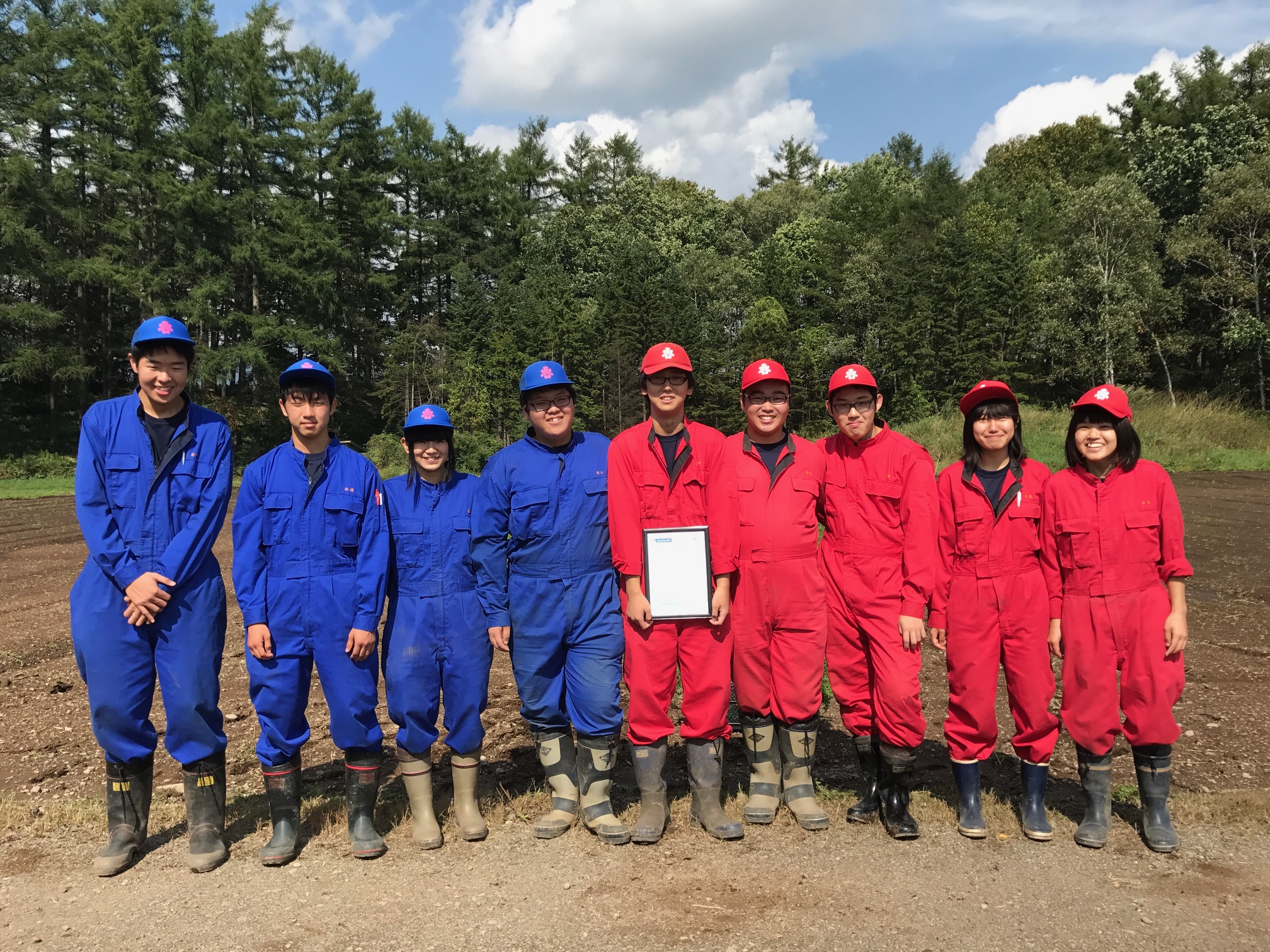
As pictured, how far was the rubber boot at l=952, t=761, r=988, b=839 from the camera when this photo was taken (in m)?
4.25

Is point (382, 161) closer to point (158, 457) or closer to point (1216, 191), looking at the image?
point (1216, 191)

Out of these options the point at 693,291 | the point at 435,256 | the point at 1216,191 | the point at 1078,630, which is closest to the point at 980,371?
the point at 1216,191

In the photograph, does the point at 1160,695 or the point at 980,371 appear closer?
the point at 1160,695

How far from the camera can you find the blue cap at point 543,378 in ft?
14.6

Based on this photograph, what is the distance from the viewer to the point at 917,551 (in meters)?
4.34

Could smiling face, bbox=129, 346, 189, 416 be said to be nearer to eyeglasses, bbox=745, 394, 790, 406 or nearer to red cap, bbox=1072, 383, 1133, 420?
eyeglasses, bbox=745, 394, 790, 406

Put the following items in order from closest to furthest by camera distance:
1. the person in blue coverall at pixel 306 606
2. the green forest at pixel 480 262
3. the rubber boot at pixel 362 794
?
the person in blue coverall at pixel 306 606 → the rubber boot at pixel 362 794 → the green forest at pixel 480 262

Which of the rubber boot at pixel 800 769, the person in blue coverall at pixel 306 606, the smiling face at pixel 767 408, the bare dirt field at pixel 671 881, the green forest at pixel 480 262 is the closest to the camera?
the bare dirt field at pixel 671 881

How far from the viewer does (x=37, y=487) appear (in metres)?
29.6

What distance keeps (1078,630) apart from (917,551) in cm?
87

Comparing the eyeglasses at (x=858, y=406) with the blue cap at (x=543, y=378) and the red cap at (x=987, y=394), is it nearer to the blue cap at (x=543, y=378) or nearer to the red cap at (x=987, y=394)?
the red cap at (x=987, y=394)

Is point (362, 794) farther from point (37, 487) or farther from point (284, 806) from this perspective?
point (37, 487)

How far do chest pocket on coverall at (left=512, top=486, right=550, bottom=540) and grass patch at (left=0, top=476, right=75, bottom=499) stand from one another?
2886cm

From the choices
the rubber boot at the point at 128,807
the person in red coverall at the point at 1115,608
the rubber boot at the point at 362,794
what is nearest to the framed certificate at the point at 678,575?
the rubber boot at the point at 362,794
